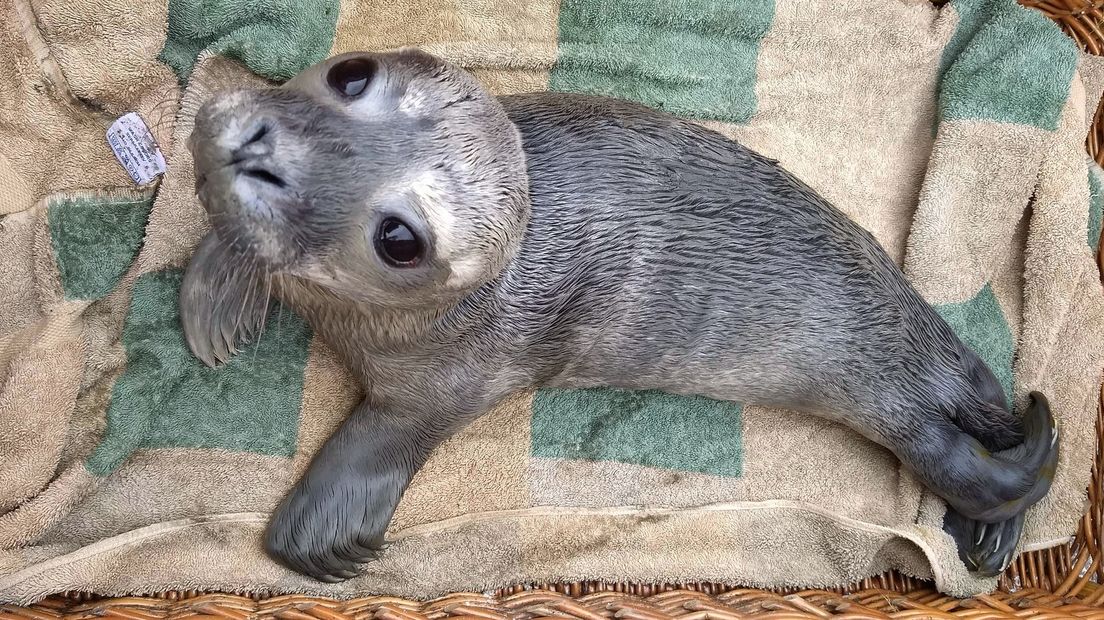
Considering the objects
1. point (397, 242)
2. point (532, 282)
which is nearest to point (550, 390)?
point (532, 282)

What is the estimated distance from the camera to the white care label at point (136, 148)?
6.85ft

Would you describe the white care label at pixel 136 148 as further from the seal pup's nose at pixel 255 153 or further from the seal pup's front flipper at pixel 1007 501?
the seal pup's front flipper at pixel 1007 501

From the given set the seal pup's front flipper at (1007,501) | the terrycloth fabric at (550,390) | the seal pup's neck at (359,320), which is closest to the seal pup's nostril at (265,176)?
the seal pup's neck at (359,320)

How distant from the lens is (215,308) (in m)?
1.99

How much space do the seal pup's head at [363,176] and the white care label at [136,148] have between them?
85cm

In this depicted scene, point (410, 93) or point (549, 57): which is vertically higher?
point (549, 57)

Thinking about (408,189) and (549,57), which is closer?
(408,189)

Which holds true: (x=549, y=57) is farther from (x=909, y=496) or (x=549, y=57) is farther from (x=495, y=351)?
(x=909, y=496)

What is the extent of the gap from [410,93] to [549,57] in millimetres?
1014

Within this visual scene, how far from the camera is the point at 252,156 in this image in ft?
4.04

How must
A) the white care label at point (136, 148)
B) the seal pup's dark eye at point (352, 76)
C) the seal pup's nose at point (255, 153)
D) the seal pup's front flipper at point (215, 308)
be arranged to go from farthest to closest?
the white care label at point (136, 148), the seal pup's front flipper at point (215, 308), the seal pup's dark eye at point (352, 76), the seal pup's nose at point (255, 153)

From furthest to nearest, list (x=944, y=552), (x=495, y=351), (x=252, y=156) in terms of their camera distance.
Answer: (x=944, y=552) → (x=495, y=351) → (x=252, y=156)

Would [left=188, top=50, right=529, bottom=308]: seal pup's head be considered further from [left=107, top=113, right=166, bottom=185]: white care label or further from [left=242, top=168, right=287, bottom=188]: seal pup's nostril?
[left=107, top=113, right=166, bottom=185]: white care label

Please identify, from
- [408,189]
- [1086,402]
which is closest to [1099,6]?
[1086,402]
